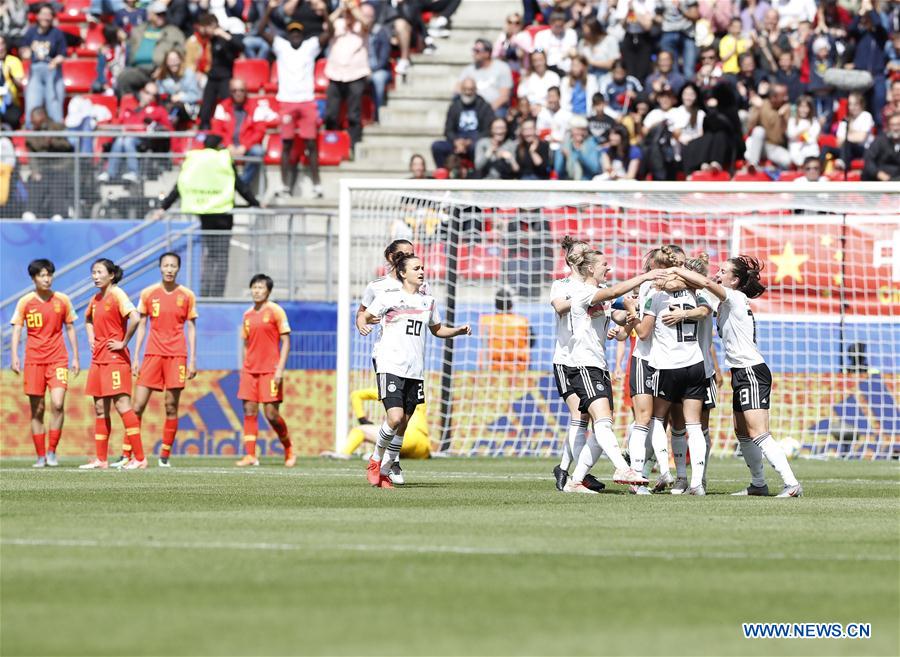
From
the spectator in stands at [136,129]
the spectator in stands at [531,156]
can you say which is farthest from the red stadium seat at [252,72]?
the spectator in stands at [531,156]

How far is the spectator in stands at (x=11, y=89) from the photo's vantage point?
90.8ft

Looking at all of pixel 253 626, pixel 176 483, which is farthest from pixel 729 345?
pixel 253 626

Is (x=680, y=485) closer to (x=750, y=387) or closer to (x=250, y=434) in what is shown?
(x=750, y=387)

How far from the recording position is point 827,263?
21688mm

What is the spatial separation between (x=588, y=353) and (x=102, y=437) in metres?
6.54

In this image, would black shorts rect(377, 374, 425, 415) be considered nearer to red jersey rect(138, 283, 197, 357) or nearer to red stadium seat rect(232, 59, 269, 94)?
red jersey rect(138, 283, 197, 357)

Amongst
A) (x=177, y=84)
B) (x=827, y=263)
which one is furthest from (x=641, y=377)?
(x=177, y=84)

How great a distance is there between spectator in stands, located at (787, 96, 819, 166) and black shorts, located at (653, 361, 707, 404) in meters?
12.2

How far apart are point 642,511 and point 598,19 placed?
17.2 metres

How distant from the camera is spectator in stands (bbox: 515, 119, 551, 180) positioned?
24516 millimetres

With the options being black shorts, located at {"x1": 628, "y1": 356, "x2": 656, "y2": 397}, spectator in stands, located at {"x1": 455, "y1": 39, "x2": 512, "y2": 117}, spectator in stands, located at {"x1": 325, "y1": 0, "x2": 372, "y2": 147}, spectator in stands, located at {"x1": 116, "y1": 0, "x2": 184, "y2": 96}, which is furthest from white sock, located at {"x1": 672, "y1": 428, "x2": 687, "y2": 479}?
spectator in stands, located at {"x1": 116, "y1": 0, "x2": 184, "y2": 96}

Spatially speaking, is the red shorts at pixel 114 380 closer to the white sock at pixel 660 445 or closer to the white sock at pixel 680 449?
the white sock at pixel 660 445

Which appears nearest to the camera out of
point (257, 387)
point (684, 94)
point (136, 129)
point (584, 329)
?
point (584, 329)

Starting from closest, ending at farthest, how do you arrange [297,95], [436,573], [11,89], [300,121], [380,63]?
[436,573] → [300,121] → [297,95] → [380,63] → [11,89]
